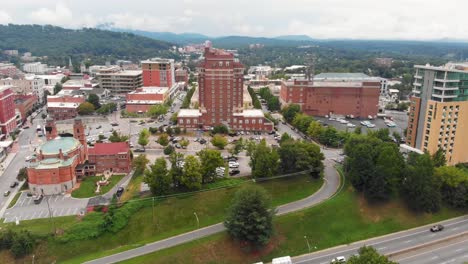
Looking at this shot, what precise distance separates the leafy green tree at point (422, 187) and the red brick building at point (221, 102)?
125ft

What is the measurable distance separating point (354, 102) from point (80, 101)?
73.4 m

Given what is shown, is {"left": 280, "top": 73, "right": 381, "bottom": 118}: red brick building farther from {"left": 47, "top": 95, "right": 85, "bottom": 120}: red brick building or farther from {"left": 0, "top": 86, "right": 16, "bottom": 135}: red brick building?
{"left": 0, "top": 86, "right": 16, "bottom": 135}: red brick building

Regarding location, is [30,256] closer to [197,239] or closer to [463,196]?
[197,239]

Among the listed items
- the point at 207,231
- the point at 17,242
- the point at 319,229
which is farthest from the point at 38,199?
the point at 319,229

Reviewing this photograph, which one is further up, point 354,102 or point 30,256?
point 354,102

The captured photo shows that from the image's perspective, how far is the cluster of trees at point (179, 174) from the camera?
1722 inches

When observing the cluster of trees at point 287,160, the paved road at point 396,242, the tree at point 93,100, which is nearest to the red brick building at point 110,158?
the cluster of trees at point 287,160

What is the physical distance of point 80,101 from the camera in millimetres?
98062

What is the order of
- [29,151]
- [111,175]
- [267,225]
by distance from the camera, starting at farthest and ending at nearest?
[29,151] < [111,175] < [267,225]

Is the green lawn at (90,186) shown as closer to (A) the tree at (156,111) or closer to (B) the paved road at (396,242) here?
(B) the paved road at (396,242)

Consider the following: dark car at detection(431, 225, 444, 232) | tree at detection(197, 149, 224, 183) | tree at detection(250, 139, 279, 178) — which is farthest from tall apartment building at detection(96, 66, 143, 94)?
dark car at detection(431, 225, 444, 232)

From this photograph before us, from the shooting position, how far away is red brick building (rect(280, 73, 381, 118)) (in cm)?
8931

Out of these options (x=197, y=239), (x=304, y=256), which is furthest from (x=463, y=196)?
(x=197, y=239)

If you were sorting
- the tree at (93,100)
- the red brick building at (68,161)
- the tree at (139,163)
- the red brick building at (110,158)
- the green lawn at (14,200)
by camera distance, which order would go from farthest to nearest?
1. the tree at (93,100)
2. the red brick building at (110,158)
3. the tree at (139,163)
4. the red brick building at (68,161)
5. the green lawn at (14,200)
